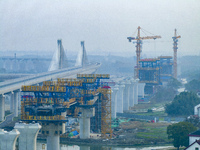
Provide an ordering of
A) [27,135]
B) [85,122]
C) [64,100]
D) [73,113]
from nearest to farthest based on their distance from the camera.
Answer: [27,135]
[64,100]
[73,113]
[85,122]

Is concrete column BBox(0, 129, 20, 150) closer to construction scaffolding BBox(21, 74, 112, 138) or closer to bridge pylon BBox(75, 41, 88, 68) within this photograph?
construction scaffolding BBox(21, 74, 112, 138)

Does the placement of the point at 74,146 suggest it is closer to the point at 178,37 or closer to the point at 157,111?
the point at 157,111

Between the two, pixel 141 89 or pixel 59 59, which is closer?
pixel 141 89

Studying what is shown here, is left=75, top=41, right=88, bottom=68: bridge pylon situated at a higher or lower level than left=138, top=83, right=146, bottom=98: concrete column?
higher

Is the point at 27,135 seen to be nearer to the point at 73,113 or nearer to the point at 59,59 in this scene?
the point at 73,113

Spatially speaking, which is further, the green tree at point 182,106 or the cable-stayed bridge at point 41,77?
the green tree at point 182,106

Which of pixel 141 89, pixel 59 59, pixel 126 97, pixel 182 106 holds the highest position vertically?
pixel 59 59

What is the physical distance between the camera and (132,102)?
250 ft

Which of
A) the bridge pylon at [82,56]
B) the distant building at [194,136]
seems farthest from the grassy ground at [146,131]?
the bridge pylon at [82,56]

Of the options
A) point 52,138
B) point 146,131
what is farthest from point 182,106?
point 52,138

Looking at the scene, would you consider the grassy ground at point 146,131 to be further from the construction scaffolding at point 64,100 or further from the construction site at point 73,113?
the construction scaffolding at point 64,100

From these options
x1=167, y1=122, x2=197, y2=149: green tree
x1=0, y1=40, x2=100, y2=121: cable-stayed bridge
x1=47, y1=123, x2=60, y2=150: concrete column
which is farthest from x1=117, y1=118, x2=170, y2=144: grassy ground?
x1=0, y1=40, x2=100, y2=121: cable-stayed bridge

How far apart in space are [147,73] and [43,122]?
174 ft

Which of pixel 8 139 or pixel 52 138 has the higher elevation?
pixel 8 139
